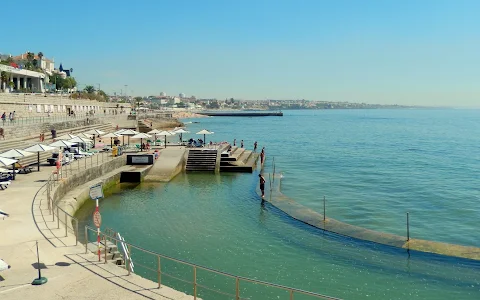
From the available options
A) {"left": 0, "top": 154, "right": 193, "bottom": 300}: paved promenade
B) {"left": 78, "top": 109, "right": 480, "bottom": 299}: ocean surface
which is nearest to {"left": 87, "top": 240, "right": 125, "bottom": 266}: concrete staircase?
{"left": 0, "top": 154, "right": 193, "bottom": 300}: paved promenade

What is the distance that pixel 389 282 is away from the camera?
1303 centimetres

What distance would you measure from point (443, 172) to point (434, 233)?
22.5 m

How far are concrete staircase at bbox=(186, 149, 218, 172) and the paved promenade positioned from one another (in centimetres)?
1866

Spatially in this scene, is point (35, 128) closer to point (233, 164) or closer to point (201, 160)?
point (201, 160)

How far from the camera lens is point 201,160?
3438 cm

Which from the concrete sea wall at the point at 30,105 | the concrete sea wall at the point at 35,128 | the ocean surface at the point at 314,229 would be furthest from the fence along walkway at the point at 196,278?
the concrete sea wall at the point at 30,105

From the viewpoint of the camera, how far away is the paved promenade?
9.16 m

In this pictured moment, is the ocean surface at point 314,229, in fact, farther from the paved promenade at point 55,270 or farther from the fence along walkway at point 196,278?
the paved promenade at point 55,270

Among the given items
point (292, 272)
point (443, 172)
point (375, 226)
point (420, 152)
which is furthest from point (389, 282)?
point (420, 152)

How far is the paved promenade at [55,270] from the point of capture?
361 inches

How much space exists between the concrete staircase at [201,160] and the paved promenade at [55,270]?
1866 cm

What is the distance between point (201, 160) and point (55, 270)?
950 inches

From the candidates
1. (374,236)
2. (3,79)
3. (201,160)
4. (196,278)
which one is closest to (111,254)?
(196,278)

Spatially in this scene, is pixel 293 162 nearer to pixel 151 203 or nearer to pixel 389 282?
pixel 151 203
